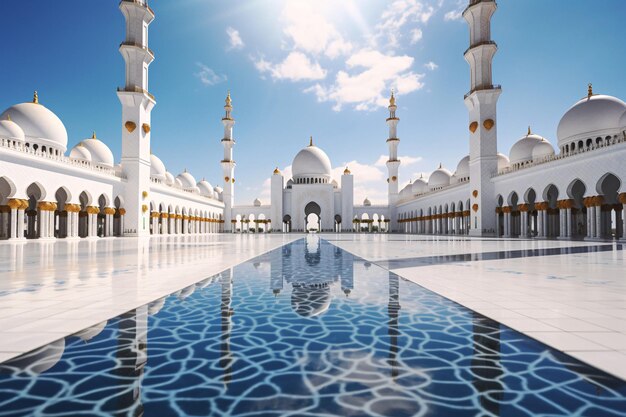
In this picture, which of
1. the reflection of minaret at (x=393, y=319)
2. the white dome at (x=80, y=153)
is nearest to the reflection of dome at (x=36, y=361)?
the reflection of minaret at (x=393, y=319)

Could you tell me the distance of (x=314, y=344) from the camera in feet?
8.98

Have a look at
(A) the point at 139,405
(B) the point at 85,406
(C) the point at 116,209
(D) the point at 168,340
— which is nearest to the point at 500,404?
(A) the point at 139,405

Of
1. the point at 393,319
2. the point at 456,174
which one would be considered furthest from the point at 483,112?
the point at 393,319

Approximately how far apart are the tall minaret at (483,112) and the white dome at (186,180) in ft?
104

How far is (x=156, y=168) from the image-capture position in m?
36.0

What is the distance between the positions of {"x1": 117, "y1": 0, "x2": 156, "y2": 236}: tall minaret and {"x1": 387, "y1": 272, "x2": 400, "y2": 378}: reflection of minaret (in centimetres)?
2332

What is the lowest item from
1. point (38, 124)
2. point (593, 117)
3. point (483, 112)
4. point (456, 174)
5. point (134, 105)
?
point (456, 174)

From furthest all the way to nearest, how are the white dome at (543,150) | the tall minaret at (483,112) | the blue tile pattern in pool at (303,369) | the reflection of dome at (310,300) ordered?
the white dome at (543,150), the tall minaret at (483,112), the reflection of dome at (310,300), the blue tile pattern in pool at (303,369)

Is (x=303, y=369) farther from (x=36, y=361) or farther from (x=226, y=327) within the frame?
(x=36, y=361)

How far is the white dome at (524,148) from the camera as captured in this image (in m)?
28.6

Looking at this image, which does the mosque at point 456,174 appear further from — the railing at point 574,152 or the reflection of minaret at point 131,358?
the reflection of minaret at point 131,358

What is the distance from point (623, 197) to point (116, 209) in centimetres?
2681

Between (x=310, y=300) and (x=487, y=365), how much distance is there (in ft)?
7.07

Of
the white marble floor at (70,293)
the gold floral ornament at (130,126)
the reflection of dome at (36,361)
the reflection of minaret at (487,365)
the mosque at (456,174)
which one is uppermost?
the gold floral ornament at (130,126)
